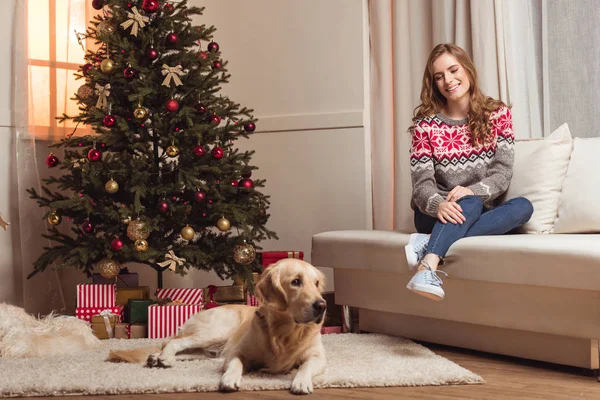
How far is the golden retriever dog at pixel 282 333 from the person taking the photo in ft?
7.40

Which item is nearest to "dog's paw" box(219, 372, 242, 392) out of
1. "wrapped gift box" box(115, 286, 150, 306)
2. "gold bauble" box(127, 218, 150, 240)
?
"gold bauble" box(127, 218, 150, 240)

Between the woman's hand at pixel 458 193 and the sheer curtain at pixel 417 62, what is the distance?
3.24 feet

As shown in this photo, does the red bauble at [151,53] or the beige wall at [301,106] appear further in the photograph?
the beige wall at [301,106]

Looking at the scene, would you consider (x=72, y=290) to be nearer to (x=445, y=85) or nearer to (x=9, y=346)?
(x=9, y=346)

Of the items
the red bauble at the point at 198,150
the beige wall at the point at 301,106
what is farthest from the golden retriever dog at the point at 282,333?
the beige wall at the point at 301,106

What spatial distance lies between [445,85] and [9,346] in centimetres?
208

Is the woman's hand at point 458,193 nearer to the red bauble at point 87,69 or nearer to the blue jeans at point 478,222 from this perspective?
the blue jeans at point 478,222

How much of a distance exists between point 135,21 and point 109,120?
1.59 ft

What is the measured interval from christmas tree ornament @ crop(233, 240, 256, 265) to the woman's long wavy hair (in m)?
0.95

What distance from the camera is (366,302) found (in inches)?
130

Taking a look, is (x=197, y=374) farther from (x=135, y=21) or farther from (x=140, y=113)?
(x=135, y=21)

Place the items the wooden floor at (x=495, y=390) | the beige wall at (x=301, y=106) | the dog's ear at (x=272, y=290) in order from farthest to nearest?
the beige wall at (x=301, y=106) → the dog's ear at (x=272, y=290) → the wooden floor at (x=495, y=390)

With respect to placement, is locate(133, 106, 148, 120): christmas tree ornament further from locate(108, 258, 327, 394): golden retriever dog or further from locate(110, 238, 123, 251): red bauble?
locate(108, 258, 327, 394): golden retriever dog

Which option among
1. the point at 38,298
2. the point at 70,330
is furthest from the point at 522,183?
the point at 38,298
